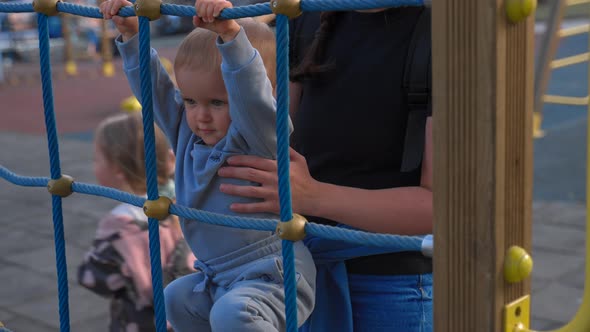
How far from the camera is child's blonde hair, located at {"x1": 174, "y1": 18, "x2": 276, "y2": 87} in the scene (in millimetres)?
1424

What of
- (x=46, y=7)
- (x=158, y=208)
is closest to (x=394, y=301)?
(x=158, y=208)

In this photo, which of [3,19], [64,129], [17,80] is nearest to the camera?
[64,129]

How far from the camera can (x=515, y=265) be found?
978 millimetres

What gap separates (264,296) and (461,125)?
52 cm

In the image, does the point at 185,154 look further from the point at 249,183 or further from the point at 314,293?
the point at 314,293

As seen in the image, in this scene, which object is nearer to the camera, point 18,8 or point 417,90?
point 417,90

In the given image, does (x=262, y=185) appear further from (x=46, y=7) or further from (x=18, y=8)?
(x=18, y=8)

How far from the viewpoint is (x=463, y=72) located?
0.96 meters

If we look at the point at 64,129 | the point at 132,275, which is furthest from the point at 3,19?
the point at 132,275

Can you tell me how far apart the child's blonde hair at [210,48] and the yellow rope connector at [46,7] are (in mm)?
313

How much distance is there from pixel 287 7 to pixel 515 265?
47 centimetres

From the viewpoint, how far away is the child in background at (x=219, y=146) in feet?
4.30

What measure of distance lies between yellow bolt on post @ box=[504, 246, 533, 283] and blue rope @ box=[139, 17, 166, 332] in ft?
2.12

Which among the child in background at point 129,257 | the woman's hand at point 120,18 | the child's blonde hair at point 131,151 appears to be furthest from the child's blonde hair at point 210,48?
the child's blonde hair at point 131,151
